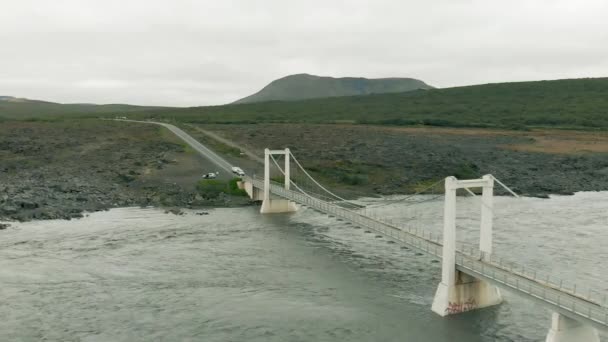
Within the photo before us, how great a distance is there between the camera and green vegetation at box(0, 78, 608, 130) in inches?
5108

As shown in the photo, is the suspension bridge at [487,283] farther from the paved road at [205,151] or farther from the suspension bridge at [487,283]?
the paved road at [205,151]

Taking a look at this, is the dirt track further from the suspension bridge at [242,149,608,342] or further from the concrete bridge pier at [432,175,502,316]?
the concrete bridge pier at [432,175,502,316]

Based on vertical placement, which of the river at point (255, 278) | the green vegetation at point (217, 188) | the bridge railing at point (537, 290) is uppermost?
the bridge railing at point (537, 290)

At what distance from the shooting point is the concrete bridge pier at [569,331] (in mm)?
20688

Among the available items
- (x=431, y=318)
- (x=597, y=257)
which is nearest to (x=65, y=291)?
(x=431, y=318)

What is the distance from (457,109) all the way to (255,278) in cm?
12842

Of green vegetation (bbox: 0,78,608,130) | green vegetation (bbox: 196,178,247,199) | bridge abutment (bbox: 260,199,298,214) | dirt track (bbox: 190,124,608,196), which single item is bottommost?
bridge abutment (bbox: 260,199,298,214)

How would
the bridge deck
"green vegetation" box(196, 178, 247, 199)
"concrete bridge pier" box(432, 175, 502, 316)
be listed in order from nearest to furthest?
the bridge deck, "concrete bridge pier" box(432, 175, 502, 316), "green vegetation" box(196, 178, 247, 199)

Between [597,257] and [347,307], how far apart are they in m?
17.9

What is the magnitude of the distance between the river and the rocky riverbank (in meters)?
6.39

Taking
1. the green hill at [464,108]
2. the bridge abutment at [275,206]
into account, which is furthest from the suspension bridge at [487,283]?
the green hill at [464,108]

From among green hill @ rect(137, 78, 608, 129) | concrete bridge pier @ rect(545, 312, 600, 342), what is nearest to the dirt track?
green hill @ rect(137, 78, 608, 129)

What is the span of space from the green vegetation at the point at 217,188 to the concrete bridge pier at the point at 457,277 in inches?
1505

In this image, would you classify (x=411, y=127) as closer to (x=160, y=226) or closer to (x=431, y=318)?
(x=160, y=226)
